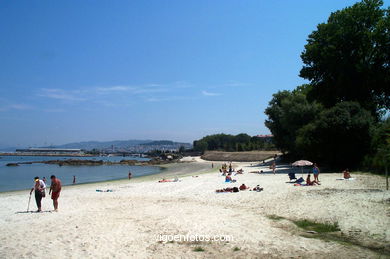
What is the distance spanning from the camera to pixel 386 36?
31.6 meters

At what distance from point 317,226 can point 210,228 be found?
12.3 ft

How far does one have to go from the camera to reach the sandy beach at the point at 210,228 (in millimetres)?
8609

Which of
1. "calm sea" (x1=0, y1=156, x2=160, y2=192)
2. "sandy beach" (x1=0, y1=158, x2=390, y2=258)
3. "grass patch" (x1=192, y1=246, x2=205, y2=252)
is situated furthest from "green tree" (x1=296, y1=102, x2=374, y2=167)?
"calm sea" (x1=0, y1=156, x2=160, y2=192)

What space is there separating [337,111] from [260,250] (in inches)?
979

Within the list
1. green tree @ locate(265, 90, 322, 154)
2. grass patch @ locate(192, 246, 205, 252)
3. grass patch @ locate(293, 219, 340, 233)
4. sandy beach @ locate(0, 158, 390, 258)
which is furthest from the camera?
green tree @ locate(265, 90, 322, 154)

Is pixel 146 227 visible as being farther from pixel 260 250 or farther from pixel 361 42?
pixel 361 42

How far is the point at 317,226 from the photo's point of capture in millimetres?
10977

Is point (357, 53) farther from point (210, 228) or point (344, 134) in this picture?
point (210, 228)

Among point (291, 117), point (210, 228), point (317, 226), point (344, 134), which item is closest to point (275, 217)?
point (317, 226)

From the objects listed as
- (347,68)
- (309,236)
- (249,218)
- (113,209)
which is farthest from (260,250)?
(347,68)

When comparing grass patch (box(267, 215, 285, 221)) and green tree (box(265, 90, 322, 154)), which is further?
green tree (box(265, 90, 322, 154))

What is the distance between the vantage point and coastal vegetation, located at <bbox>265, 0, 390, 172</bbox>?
29.1 metres

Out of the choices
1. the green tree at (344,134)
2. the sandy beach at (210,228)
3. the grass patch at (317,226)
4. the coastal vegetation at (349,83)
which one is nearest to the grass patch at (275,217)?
the sandy beach at (210,228)

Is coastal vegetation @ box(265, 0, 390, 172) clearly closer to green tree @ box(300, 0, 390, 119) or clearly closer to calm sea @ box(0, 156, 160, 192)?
green tree @ box(300, 0, 390, 119)
